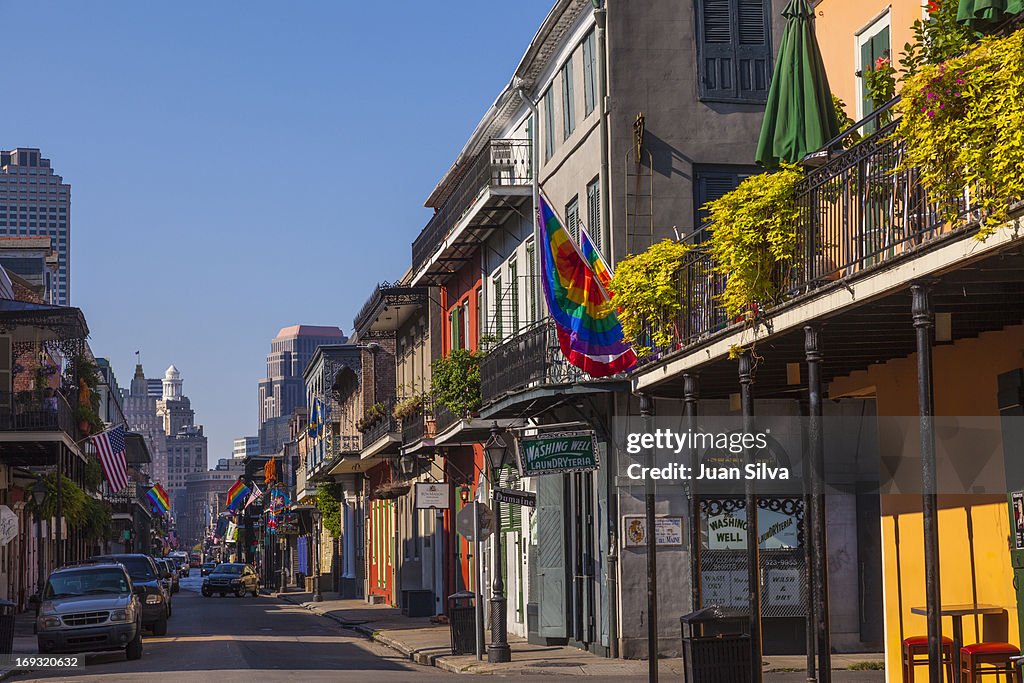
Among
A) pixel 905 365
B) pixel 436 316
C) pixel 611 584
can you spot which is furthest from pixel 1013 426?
pixel 436 316

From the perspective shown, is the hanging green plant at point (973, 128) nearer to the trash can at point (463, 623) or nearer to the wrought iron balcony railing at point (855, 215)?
the wrought iron balcony railing at point (855, 215)

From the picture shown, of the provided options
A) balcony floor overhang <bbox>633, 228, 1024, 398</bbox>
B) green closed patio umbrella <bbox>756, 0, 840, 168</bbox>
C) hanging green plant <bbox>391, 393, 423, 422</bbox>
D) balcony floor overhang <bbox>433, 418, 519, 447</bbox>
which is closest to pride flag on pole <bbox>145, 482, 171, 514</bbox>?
hanging green plant <bbox>391, 393, 423, 422</bbox>

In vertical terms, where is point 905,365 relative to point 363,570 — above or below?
above

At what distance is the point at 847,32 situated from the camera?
17.4 meters

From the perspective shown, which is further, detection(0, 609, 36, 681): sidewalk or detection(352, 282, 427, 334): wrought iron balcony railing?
detection(352, 282, 427, 334): wrought iron balcony railing

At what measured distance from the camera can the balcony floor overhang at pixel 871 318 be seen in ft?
33.4

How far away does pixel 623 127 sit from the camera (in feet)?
73.2

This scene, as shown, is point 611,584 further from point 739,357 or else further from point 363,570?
point 363,570

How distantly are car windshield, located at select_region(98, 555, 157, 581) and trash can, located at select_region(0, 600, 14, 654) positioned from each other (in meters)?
8.83

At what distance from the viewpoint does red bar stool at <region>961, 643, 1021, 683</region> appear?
12.5m

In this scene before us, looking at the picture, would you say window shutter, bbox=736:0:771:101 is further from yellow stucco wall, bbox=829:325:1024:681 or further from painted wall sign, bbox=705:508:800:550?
yellow stucco wall, bbox=829:325:1024:681

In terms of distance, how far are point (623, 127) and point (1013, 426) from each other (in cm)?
1028

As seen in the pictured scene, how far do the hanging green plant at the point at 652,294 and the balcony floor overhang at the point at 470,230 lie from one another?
9209mm

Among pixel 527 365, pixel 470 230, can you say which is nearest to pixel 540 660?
pixel 527 365
